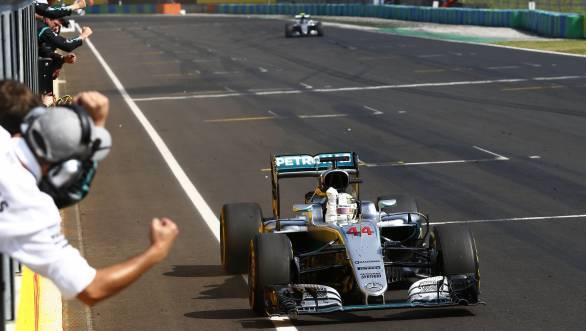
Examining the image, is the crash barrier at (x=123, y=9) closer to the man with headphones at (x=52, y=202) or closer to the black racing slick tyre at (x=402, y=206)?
the black racing slick tyre at (x=402, y=206)

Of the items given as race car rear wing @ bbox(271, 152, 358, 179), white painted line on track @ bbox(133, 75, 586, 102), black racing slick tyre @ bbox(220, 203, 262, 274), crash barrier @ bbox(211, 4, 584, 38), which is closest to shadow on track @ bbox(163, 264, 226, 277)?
black racing slick tyre @ bbox(220, 203, 262, 274)

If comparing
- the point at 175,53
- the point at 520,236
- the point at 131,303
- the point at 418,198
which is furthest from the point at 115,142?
the point at 175,53

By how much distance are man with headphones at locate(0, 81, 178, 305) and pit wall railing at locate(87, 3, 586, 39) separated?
50741 millimetres

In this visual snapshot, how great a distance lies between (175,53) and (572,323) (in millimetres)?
45905

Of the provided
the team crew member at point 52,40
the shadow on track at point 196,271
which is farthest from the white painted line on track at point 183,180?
the team crew member at point 52,40

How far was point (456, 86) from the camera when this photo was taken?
3628cm

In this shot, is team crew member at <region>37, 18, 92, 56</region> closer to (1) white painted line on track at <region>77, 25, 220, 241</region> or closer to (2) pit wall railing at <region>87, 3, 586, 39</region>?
(1) white painted line on track at <region>77, 25, 220, 241</region>

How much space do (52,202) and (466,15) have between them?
67.3 m

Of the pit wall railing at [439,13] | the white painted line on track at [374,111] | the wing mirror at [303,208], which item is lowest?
the pit wall railing at [439,13]

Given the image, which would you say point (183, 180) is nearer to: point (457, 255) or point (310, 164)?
point (310, 164)

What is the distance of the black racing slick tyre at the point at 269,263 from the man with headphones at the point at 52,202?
561 centimetres

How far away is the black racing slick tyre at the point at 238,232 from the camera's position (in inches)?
497

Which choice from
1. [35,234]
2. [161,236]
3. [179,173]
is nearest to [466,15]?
[179,173]

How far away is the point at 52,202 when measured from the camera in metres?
5.17
